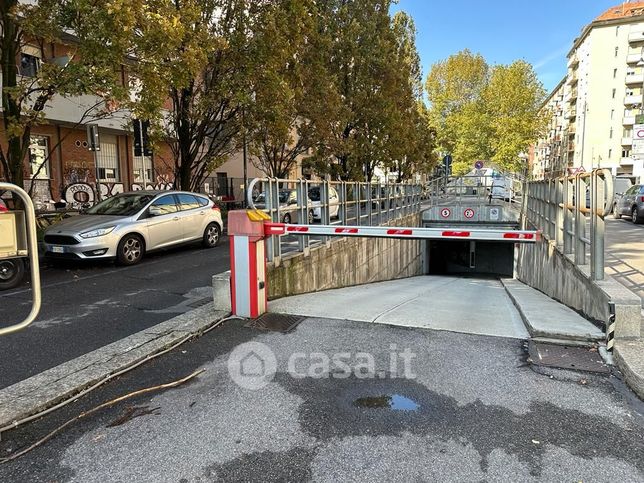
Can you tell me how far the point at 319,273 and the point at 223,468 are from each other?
19.7 ft

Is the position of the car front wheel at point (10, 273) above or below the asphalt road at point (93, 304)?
above

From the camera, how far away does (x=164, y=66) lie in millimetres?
9883

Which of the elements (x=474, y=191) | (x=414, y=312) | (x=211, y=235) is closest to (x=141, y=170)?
(x=211, y=235)

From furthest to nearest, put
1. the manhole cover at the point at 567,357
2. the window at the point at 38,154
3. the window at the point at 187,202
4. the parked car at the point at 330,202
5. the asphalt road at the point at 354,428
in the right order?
the window at the point at 38,154 → the window at the point at 187,202 → the parked car at the point at 330,202 → the manhole cover at the point at 567,357 → the asphalt road at the point at 354,428

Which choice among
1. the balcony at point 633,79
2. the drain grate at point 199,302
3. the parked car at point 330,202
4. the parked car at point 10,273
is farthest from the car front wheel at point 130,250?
the balcony at point 633,79

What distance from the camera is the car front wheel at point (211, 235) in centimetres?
1200

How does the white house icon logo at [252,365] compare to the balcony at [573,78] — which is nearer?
the white house icon logo at [252,365]

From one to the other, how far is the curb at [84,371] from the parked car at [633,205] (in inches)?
744

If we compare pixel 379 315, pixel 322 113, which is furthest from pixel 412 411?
pixel 322 113

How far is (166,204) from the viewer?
10.7 m

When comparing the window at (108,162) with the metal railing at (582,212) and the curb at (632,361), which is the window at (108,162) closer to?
the metal railing at (582,212)

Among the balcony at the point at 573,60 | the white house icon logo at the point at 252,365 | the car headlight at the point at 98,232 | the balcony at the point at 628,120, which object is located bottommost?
the white house icon logo at the point at 252,365

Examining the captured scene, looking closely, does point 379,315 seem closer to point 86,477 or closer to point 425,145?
point 86,477

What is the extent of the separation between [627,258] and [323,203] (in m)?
6.34
